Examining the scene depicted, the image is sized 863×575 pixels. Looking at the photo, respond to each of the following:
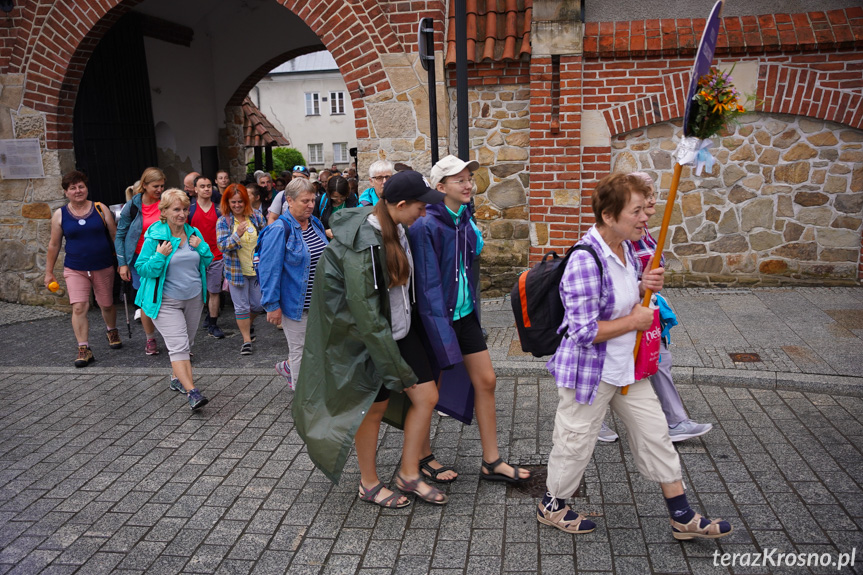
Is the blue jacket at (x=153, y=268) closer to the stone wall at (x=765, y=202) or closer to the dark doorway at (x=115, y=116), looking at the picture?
the stone wall at (x=765, y=202)

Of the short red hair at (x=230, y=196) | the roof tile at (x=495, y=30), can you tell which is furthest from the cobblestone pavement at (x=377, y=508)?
the roof tile at (x=495, y=30)

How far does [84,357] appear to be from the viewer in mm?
7266

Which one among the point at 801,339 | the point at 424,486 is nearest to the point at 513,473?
the point at 424,486

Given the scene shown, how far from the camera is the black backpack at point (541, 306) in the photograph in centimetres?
362

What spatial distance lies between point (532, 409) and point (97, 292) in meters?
4.90

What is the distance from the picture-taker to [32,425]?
5617 millimetres

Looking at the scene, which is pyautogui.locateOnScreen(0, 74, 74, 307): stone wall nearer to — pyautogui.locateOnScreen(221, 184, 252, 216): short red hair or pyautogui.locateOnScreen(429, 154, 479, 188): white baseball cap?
pyautogui.locateOnScreen(221, 184, 252, 216): short red hair

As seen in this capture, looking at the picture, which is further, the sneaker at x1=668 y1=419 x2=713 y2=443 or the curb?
the curb

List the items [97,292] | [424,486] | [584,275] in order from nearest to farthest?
1. [584,275]
2. [424,486]
3. [97,292]

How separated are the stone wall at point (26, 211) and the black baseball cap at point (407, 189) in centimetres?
768

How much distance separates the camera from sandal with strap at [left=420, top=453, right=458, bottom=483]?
437 cm

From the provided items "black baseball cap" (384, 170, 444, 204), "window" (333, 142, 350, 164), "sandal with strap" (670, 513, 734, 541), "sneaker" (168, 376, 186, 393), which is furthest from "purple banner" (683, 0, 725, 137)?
"window" (333, 142, 350, 164)

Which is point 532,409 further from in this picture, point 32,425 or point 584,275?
point 32,425
